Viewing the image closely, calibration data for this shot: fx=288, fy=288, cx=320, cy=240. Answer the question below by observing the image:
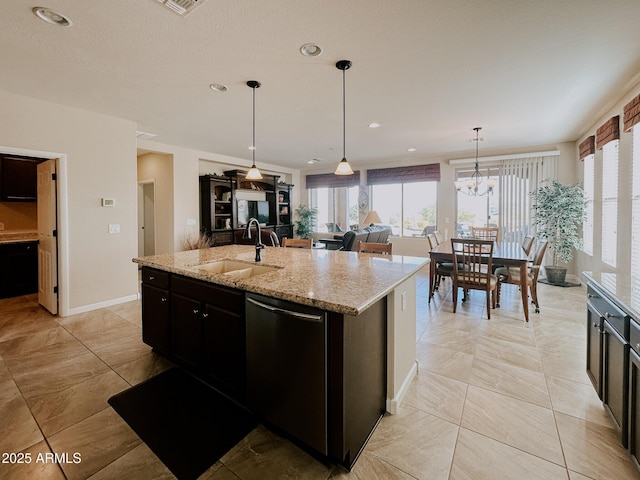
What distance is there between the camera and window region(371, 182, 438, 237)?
7.05 m

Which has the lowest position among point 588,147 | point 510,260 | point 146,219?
point 510,260

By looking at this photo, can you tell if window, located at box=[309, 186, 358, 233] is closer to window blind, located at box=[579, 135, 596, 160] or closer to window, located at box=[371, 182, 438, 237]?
window, located at box=[371, 182, 438, 237]

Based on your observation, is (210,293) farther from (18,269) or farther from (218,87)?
(18,269)

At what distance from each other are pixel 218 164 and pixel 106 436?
245 inches

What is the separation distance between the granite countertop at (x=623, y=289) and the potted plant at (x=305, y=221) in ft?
22.6

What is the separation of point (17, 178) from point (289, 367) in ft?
19.5

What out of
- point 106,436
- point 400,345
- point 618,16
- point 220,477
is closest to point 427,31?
point 618,16

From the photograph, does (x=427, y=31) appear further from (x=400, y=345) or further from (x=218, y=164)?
(x=218, y=164)

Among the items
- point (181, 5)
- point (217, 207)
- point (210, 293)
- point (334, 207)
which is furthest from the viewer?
point (334, 207)

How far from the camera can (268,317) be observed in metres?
1.61

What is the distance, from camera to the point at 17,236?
15.4ft

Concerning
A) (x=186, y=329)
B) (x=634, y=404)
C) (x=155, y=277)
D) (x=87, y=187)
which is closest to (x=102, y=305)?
(x=87, y=187)

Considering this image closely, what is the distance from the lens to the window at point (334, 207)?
8320 millimetres

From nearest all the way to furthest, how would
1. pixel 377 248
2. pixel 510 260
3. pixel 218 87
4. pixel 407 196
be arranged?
pixel 218 87 → pixel 377 248 → pixel 510 260 → pixel 407 196
